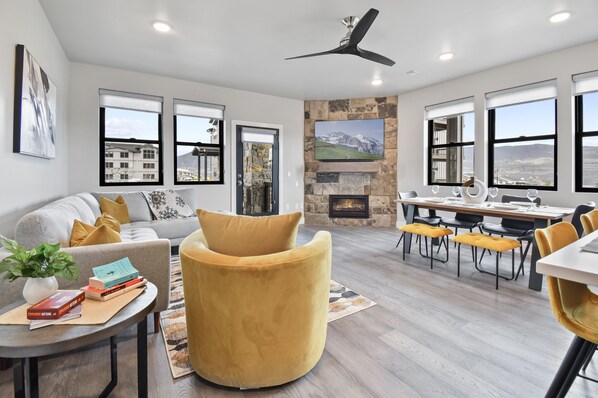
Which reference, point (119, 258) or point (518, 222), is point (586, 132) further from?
point (119, 258)

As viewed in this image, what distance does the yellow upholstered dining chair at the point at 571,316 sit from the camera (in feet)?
3.71

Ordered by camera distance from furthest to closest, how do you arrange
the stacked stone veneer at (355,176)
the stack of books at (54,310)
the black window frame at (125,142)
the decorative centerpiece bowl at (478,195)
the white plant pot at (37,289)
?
the stacked stone veneer at (355,176), the black window frame at (125,142), the decorative centerpiece bowl at (478,195), the white plant pot at (37,289), the stack of books at (54,310)

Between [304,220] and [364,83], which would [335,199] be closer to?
[304,220]

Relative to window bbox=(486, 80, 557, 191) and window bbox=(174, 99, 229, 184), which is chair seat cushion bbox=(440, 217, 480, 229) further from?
window bbox=(174, 99, 229, 184)

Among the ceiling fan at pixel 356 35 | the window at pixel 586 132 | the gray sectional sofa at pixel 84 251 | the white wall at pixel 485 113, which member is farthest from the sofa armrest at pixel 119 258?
the window at pixel 586 132

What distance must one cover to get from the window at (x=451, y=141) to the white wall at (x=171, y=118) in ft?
8.97

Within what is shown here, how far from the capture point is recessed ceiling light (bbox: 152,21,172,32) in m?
3.34

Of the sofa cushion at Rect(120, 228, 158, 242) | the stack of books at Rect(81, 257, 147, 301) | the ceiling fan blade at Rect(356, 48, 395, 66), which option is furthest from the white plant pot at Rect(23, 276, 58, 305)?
the ceiling fan blade at Rect(356, 48, 395, 66)

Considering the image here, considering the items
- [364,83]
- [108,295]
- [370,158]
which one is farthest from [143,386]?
[370,158]

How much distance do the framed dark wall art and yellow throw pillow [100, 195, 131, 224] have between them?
760 millimetres

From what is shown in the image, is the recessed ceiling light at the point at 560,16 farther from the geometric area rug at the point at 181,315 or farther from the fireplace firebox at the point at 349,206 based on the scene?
the fireplace firebox at the point at 349,206

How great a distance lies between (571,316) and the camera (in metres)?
1.21

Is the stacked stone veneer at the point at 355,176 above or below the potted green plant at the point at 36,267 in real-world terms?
above

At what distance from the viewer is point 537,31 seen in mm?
3514
